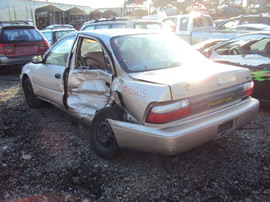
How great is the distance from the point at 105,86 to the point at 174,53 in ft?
3.47

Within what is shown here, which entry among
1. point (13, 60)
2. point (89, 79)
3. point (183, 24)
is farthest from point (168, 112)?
point (183, 24)

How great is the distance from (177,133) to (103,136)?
113cm

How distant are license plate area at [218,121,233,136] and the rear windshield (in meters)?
7.86

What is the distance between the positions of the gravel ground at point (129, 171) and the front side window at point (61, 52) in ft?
3.75

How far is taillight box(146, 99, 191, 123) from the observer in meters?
2.63

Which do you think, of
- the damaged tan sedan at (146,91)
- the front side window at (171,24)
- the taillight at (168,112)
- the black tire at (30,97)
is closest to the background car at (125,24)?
the front side window at (171,24)

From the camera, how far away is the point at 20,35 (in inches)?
354

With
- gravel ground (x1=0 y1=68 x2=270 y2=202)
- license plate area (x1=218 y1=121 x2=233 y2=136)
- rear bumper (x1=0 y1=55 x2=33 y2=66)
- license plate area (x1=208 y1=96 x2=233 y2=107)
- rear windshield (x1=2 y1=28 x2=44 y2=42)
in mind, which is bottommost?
gravel ground (x1=0 y1=68 x2=270 y2=202)

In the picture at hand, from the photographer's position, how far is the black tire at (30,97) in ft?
17.8

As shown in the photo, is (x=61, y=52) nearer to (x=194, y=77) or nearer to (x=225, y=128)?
→ (x=194, y=77)

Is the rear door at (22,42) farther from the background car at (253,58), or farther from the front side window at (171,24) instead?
the background car at (253,58)

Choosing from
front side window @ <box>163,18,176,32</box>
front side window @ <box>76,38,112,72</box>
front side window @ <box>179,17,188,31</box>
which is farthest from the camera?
front side window @ <box>163,18,176,32</box>

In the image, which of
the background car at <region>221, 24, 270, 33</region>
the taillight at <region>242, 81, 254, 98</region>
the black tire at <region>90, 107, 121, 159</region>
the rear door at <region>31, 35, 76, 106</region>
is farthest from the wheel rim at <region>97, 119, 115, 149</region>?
the background car at <region>221, 24, 270, 33</region>

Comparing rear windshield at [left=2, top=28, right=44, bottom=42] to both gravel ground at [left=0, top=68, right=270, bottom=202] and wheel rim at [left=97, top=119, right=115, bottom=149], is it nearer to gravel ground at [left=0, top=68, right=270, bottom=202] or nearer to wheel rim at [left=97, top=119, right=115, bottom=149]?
gravel ground at [left=0, top=68, right=270, bottom=202]
